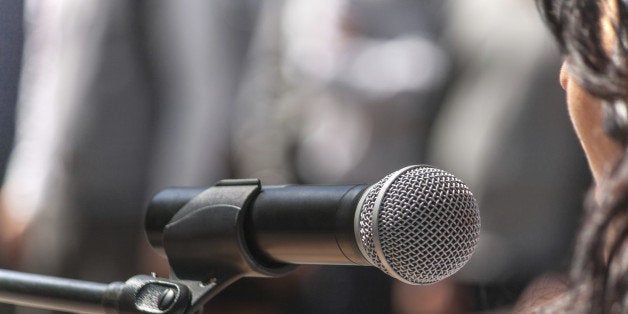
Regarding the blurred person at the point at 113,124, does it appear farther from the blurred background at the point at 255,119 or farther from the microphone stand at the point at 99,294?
the microphone stand at the point at 99,294

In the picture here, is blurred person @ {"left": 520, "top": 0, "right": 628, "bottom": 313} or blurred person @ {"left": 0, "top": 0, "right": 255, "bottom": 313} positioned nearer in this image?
blurred person @ {"left": 520, "top": 0, "right": 628, "bottom": 313}

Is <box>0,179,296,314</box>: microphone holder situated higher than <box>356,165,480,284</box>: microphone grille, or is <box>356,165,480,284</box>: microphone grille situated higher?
<box>356,165,480,284</box>: microphone grille

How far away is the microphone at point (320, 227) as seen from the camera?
68cm

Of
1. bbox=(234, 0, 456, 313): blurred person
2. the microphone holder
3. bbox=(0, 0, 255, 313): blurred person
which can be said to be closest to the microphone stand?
the microphone holder

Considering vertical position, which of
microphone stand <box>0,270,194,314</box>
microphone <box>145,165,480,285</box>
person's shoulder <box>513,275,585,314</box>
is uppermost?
microphone <box>145,165,480,285</box>

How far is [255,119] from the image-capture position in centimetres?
185

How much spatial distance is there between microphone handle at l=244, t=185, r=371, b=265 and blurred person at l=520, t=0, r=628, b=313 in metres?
0.18

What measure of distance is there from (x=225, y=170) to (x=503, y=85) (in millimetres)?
679

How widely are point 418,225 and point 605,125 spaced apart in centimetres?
22

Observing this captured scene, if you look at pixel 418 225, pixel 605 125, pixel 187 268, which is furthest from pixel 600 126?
pixel 187 268

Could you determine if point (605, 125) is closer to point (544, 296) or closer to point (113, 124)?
point (544, 296)

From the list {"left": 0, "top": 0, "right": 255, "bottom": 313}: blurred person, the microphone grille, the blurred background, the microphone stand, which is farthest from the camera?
{"left": 0, "top": 0, "right": 255, "bottom": 313}: blurred person

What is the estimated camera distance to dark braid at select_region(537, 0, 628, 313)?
68cm

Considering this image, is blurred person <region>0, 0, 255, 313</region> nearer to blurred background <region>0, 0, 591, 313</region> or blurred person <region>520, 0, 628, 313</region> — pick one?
blurred background <region>0, 0, 591, 313</region>
